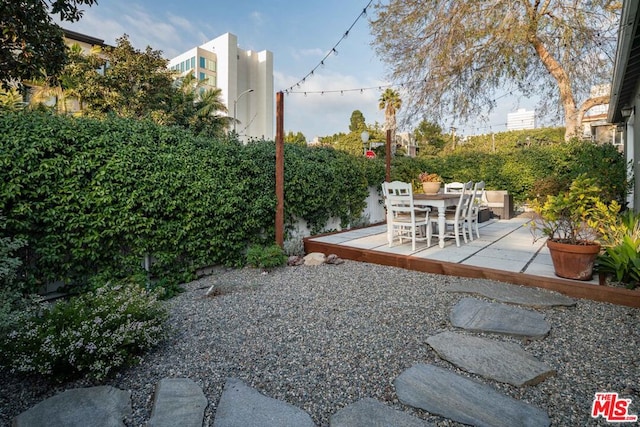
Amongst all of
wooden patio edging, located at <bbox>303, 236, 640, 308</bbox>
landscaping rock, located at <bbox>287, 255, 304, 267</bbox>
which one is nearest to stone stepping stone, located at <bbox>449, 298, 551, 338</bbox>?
wooden patio edging, located at <bbox>303, 236, 640, 308</bbox>

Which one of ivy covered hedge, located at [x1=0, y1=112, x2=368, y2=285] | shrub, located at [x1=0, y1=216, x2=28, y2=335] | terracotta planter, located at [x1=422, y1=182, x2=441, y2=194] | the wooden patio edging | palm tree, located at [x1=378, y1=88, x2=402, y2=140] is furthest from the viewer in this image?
palm tree, located at [x1=378, y1=88, x2=402, y2=140]

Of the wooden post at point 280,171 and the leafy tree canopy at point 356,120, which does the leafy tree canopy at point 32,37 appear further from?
the leafy tree canopy at point 356,120

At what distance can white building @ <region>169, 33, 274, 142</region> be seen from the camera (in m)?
30.6

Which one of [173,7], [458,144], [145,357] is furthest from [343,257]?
[458,144]

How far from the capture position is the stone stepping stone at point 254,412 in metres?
1.53

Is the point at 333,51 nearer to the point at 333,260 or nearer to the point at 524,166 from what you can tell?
the point at 333,260

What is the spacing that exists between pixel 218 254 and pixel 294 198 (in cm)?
157

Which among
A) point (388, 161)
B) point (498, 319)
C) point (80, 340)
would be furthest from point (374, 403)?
point (388, 161)

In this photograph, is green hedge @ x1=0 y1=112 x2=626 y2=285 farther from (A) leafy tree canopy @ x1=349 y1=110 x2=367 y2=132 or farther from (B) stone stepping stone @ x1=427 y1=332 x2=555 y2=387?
(A) leafy tree canopy @ x1=349 y1=110 x2=367 y2=132

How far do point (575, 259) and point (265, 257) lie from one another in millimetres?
3470

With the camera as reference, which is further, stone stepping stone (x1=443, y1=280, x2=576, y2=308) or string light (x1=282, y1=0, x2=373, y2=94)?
string light (x1=282, y1=0, x2=373, y2=94)

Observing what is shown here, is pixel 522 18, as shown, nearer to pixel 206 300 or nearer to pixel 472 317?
pixel 472 317

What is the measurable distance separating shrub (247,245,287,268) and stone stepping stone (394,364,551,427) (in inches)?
111

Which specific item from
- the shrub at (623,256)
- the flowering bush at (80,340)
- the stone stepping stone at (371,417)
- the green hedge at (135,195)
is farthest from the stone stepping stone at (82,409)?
the shrub at (623,256)
